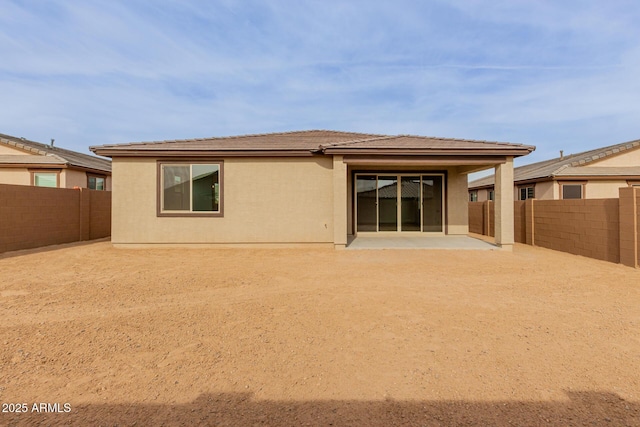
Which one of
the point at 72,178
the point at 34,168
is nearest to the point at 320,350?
the point at 72,178

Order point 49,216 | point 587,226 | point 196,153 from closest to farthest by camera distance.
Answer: point 587,226 → point 196,153 → point 49,216

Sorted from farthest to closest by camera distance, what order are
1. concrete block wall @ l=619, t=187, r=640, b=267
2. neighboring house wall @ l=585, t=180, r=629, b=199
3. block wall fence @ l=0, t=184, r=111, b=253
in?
neighboring house wall @ l=585, t=180, r=629, b=199 < block wall fence @ l=0, t=184, r=111, b=253 < concrete block wall @ l=619, t=187, r=640, b=267

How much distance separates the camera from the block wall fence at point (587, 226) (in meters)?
6.73

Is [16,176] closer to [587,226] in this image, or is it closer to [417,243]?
[417,243]

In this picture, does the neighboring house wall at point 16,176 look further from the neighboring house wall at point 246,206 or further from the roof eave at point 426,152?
the roof eave at point 426,152

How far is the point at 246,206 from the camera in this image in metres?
→ 9.38

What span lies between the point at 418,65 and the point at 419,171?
9.88 m

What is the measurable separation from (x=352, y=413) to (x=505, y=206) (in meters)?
8.94

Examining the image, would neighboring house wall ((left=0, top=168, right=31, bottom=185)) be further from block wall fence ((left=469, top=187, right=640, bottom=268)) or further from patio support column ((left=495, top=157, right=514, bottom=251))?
block wall fence ((left=469, top=187, right=640, bottom=268))

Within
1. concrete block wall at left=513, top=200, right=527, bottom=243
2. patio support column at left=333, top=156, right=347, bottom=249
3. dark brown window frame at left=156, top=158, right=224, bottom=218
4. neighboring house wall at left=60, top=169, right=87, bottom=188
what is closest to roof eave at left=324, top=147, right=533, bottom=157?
patio support column at left=333, top=156, right=347, bottom=249

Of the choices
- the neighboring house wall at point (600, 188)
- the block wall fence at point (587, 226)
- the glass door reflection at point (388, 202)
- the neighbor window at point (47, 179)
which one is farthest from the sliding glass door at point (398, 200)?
the neighbor window at point (47, 179)

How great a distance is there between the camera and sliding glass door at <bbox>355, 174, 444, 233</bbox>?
1159 centimetres

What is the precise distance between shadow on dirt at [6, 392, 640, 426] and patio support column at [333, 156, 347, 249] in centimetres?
682

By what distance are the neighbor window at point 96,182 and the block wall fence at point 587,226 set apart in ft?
68.5
